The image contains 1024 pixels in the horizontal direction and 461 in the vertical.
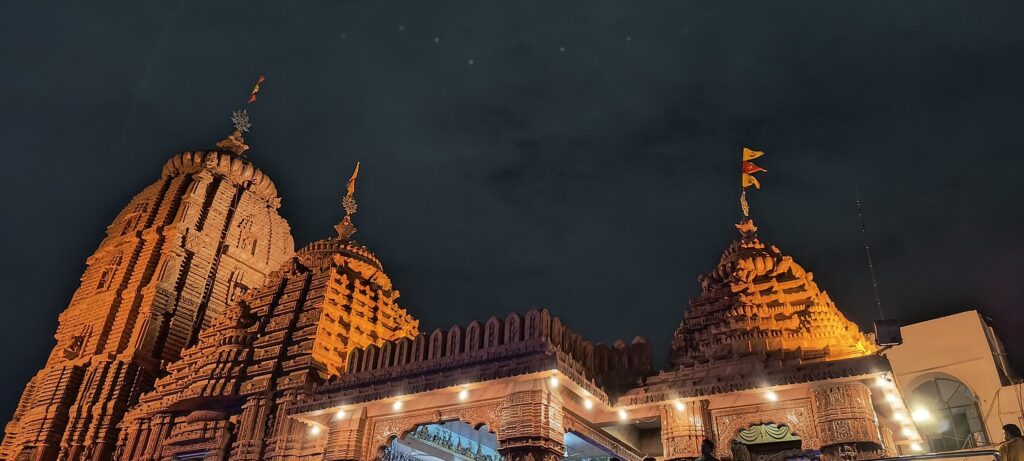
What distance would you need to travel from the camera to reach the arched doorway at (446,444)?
62.8 feet

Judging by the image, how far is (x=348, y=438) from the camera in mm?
16734

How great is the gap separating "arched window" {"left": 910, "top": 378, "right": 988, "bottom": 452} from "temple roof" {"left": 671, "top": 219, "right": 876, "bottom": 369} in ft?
31.5

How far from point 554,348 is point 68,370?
2199cm

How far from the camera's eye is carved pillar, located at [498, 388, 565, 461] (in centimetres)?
1390

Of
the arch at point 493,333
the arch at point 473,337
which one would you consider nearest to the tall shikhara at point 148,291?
the arch at point 473,337

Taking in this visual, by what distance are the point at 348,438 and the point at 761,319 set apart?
32.7 feet

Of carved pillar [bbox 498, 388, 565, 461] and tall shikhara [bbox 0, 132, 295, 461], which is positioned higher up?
tall shikhara [bbox 0, 132, 295, 461]

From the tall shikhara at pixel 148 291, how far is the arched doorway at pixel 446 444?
12186mm

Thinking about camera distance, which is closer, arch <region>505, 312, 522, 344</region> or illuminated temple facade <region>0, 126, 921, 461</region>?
illuminated temple facade <region>0, 126, 921, 461</region>

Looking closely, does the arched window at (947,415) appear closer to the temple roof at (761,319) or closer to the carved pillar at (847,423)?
the temple roof at (761,319)

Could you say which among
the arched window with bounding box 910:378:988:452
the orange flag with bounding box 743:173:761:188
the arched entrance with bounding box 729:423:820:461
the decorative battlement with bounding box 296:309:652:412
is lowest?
the arched entrance with bounding box 729:423:820:461

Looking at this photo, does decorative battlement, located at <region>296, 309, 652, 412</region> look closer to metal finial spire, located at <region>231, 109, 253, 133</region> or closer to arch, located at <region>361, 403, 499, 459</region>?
arch, located at <region>361, 403, 499, 459</region>

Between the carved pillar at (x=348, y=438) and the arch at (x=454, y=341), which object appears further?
the carved pillar at (x=348, y=438)

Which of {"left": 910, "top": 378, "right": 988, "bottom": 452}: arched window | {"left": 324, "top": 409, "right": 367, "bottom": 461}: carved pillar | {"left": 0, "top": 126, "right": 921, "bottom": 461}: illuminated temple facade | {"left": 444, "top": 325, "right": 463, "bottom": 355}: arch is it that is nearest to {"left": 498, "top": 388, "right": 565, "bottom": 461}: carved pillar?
{"left": 0, "top": 126, "right": 921, "bottom": 461}: illuminated temple facade
